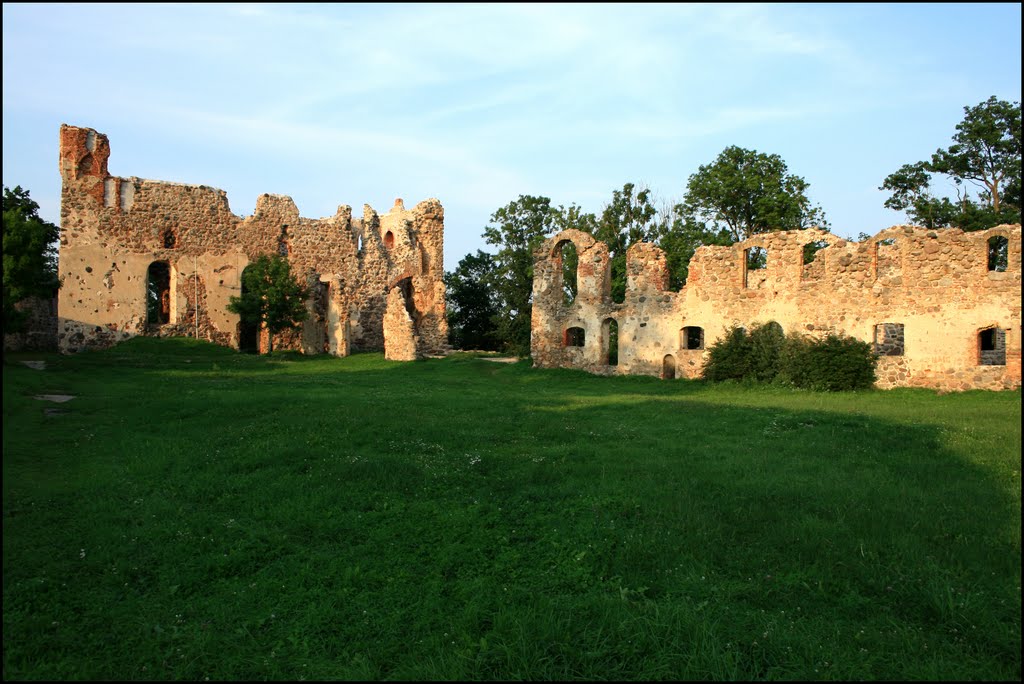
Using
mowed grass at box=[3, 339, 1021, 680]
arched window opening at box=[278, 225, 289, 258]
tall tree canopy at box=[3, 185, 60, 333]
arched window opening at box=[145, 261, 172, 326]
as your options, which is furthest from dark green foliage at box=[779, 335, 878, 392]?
arched window opening at box=[145, 261, 172, 326]

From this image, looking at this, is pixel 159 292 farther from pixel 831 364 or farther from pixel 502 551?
pixel 502 551

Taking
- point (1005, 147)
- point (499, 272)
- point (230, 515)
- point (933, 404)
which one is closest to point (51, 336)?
point (499, 272)

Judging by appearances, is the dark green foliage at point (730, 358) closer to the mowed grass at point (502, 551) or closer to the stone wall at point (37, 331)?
the mowed grass at point (502, 551)

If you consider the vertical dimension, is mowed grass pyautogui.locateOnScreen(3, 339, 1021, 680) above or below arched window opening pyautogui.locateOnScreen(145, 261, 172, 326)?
below

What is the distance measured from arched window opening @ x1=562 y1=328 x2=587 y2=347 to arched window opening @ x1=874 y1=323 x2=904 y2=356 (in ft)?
34.6

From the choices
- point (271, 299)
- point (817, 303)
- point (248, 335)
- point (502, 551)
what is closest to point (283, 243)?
point (248, 335)

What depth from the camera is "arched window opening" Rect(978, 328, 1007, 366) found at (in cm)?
2035

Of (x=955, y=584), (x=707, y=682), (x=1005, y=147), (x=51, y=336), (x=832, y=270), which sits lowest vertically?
(x=707, y=682)

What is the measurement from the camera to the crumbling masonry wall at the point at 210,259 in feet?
91.9

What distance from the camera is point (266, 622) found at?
17.8 feet

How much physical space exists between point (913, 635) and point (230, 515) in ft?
20.8

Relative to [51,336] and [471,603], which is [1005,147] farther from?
[51,336]

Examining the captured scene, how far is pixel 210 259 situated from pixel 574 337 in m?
16.7

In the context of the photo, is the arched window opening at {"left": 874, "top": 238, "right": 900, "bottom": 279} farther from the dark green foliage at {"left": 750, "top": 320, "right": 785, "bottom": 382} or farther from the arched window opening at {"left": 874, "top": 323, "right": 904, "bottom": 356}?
the dark green foliage at {"left": 750, "top": 320, "right": 785, "bottom": 382}
